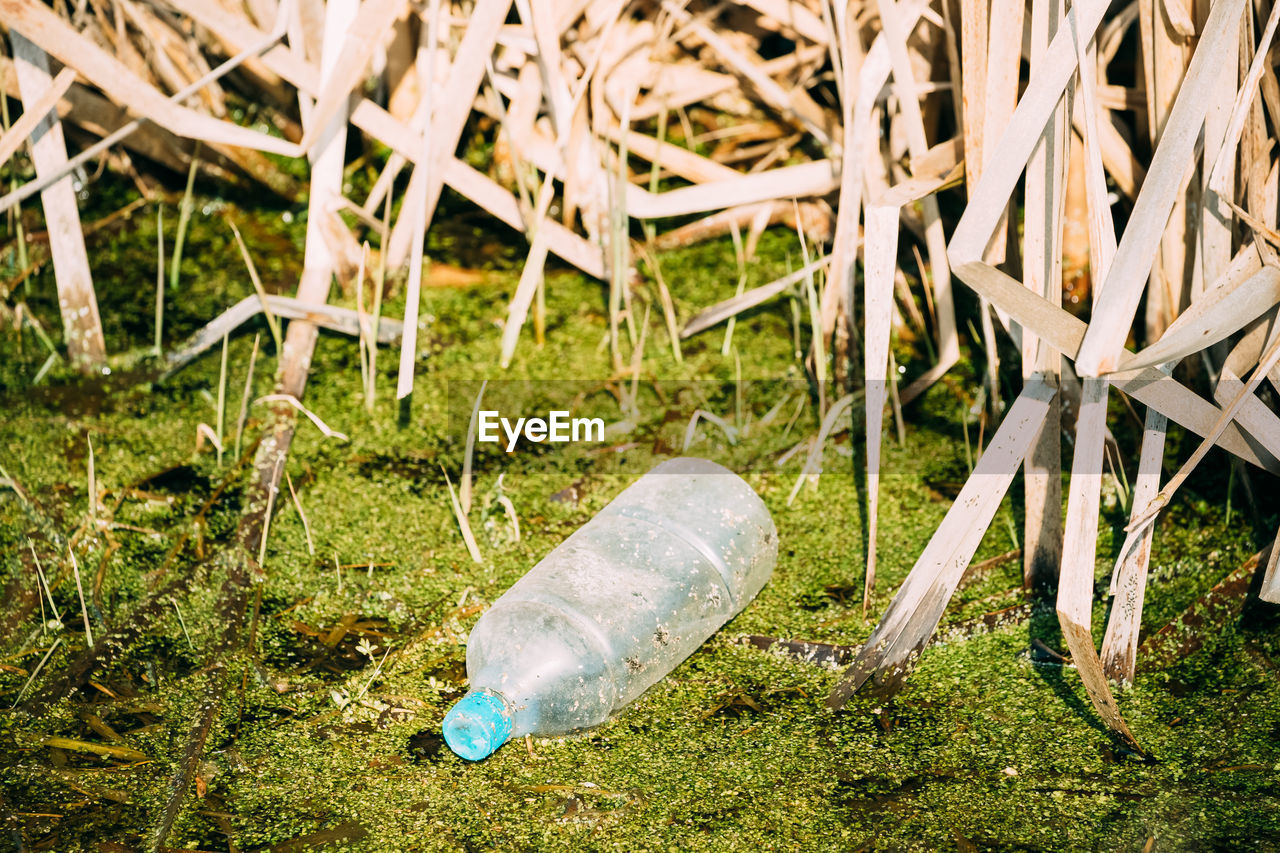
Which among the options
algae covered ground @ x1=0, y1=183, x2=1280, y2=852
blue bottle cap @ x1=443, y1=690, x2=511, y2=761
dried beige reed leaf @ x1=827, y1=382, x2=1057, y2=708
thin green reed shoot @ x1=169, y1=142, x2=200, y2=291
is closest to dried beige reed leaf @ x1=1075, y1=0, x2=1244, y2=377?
dried beige reed leaf @ x1=827, y1=382, x2=1057, y2=708

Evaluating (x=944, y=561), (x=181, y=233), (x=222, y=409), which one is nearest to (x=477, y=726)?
(x=944, y=561)

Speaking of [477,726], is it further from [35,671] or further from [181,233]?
[181,233]

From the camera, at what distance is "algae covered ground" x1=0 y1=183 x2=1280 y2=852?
1104 millimetres

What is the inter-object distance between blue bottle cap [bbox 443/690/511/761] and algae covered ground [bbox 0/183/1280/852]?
0.04m

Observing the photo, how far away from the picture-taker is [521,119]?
6.33 ft

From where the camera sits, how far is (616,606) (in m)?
1.27

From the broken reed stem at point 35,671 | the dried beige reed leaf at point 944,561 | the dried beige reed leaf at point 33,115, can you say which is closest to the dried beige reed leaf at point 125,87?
the dried beige reed leaf at point 33,115

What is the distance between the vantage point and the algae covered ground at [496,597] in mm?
1104

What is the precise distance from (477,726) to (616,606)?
0.76ft

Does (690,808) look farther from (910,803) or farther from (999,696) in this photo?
(999,696)

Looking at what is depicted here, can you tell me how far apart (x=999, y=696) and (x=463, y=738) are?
2.10 ft

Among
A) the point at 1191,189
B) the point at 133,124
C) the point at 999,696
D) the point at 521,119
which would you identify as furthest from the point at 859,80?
the point at 133,124

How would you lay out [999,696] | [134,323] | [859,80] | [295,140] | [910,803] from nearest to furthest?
[910,803], [999,696], [859,80], [134,323], [295,140]

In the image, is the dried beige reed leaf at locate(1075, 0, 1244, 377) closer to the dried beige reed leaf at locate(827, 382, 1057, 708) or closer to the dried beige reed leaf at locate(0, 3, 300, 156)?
the dried beige reed leaf at locate(827, 382, 1057, 708)
